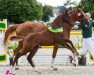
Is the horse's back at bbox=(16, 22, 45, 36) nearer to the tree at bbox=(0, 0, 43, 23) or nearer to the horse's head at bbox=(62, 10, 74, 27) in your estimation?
the horse's head at bbox=(62, 10, 74, 27)

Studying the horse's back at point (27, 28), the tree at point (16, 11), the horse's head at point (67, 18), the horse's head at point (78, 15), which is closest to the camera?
the horse's head at point (67, 18)

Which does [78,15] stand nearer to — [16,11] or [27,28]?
[27,28]

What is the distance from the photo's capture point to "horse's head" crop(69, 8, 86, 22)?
1225cm

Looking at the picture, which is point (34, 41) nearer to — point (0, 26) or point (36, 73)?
point (36, 73)

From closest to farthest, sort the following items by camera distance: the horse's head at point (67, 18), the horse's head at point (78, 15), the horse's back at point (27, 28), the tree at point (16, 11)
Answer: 1. the horse's head at point (67, 18)
2. the horse's head at point (78, 15)
3. the horse's back at point (27, 28)
4. the tree at point (16, 11)

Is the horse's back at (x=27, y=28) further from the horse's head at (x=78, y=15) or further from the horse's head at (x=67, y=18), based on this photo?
the horse's head at (x=78, y=15)

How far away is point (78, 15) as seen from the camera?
12.3 meters

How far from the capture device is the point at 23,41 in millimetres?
12195

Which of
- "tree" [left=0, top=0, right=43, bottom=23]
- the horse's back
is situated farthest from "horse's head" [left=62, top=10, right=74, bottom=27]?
"tree" [left=0, top=0, right=43, bottom=23]

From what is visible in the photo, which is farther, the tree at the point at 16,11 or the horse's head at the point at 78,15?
the tree at the point at 16,11

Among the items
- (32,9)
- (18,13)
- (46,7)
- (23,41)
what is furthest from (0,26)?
(46,7)

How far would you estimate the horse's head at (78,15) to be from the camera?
12.3 m

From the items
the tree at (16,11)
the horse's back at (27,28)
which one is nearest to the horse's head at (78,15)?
the horse's back at (27,28)

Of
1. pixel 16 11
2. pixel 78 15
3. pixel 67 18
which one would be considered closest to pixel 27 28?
pixel 67 18
